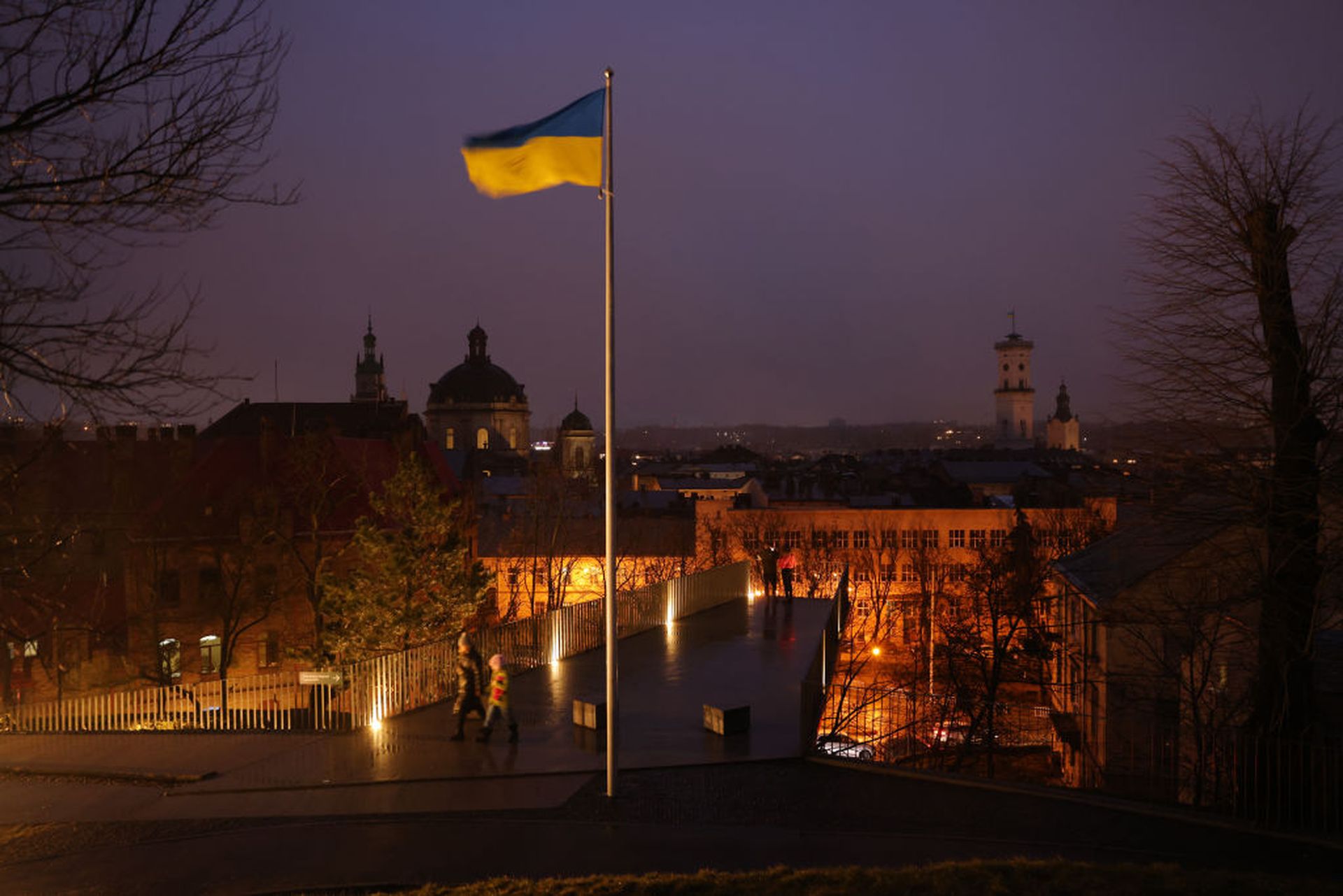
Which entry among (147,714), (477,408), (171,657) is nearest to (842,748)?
(147,714)

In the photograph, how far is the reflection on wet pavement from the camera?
1347cm

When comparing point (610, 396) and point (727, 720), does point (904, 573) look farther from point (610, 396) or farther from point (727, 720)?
point (610, 396)

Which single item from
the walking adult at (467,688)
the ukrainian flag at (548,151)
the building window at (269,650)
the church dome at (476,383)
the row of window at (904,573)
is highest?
the church dome at (476,383)

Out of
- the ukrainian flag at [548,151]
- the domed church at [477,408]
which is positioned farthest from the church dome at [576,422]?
the ukrainian flag at [548,151]

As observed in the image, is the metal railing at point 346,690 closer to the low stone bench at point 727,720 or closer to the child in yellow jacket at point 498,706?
the child in yellow jacket at point 498,706

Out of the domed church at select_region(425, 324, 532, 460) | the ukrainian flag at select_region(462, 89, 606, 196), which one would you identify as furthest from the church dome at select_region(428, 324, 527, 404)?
the ukrainian flag at select_region(462, 89, 606, 196)

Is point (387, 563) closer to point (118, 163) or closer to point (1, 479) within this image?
point (1, 479)

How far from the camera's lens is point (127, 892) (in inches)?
382

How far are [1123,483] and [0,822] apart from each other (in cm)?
1655

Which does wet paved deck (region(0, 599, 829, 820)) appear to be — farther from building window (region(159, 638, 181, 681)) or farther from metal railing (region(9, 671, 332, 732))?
building window (region(159, 638, 181, 681))

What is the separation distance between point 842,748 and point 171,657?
2921 cm

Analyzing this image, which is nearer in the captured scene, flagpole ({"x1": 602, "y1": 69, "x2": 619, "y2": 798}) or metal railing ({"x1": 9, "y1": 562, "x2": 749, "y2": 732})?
flagpole ({"x1": 602, "y1": 69, "x2": 619, "y2": 798})

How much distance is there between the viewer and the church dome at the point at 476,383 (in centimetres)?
17700

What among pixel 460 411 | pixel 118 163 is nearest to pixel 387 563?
pixel 118 163
